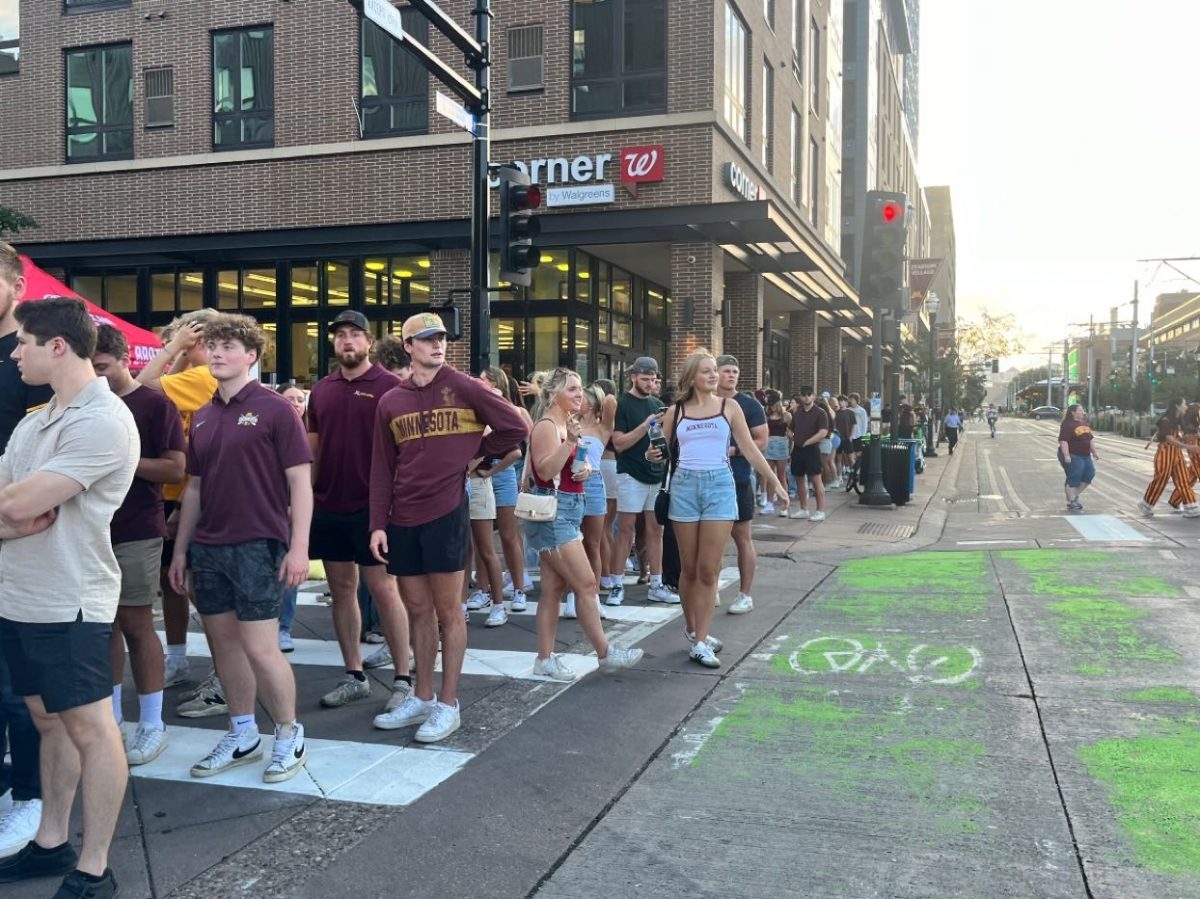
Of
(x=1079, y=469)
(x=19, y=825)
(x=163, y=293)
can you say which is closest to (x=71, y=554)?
(x=19, y=825)

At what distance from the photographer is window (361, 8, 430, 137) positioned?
18.7 metres

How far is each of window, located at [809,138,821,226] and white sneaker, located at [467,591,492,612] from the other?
23.7 m

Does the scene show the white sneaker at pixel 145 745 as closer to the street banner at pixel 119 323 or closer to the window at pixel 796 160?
the street banner at pixel 119 323

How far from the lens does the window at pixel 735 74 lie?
18828mm

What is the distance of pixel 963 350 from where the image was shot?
232 ft

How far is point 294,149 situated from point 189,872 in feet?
59.8

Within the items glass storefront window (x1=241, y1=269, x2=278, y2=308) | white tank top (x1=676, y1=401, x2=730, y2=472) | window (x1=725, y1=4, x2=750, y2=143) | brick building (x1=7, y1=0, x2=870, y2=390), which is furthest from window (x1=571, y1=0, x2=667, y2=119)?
white tank top (x1=676, y1=401, x2=730, y2=472)

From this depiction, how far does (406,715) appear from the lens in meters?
4.89

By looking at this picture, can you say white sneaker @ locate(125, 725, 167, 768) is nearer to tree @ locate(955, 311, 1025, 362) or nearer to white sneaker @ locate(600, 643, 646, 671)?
white sneaker @ locate(600, 643, 646, 671)

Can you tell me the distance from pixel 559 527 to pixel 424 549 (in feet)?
3.73

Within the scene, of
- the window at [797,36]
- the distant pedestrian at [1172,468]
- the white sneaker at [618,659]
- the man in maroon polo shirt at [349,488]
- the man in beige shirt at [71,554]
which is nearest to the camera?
the man in beige shirt at [71,554]

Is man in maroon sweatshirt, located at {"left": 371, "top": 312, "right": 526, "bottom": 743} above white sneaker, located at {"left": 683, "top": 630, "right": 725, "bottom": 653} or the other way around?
above

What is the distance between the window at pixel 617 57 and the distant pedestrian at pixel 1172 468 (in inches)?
396

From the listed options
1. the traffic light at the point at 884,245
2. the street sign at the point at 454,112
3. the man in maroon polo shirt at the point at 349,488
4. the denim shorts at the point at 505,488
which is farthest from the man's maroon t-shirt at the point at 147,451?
the traffic light at the point at 884,245
